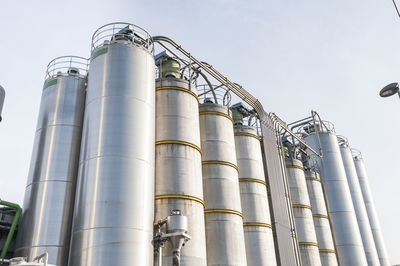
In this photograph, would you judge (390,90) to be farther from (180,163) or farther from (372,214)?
(372,214)

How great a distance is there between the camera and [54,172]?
15.4 metres

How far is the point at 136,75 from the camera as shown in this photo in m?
15.7

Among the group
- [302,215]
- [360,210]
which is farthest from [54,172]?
[360,210]

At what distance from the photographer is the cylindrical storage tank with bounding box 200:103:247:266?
17469 mm

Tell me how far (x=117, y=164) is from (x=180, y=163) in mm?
3727

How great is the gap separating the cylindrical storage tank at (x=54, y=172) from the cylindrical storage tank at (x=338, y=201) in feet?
74.4

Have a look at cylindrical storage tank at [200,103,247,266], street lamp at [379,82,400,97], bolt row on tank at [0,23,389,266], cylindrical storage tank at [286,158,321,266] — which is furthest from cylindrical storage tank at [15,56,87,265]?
cylindrical storage tank at [286,158,321,266]

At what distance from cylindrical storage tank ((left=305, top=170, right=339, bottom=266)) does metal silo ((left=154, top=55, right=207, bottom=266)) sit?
15.4 metres

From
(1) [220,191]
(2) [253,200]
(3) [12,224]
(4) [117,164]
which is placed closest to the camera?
(4) [117,164]

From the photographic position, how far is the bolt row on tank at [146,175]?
43.2ft

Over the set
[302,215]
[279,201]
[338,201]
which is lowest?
[302,215]

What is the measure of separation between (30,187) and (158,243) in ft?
20.3

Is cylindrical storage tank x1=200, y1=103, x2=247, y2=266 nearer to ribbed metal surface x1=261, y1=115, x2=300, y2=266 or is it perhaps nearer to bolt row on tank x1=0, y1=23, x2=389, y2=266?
bolt row on tank x1=0, y1=23, x2=389, y2=266

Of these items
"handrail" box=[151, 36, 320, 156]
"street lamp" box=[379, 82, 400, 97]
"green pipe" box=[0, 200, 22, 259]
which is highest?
"handrail" box=[151, 36, 320, 156]
